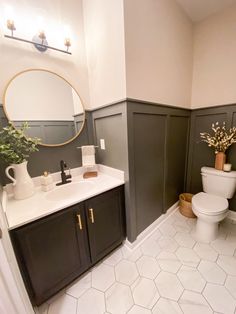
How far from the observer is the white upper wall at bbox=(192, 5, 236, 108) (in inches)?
66.7

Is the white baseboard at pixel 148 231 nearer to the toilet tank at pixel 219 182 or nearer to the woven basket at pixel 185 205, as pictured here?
the woven basket at pixel 185 205

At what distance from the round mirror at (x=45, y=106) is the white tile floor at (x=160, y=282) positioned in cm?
135

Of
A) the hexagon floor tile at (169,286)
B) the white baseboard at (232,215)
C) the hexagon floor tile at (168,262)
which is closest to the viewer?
the hexagon floor tile at (169,286)

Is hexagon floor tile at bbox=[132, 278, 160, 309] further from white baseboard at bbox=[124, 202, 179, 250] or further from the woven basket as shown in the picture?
the woven basket

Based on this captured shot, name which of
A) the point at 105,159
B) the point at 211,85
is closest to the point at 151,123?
the point at 105,159

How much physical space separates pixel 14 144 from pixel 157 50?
1596mm

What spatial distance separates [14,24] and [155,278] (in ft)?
8.04

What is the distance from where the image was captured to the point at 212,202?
1608mm

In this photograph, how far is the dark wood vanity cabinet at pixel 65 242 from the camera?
0.95 m

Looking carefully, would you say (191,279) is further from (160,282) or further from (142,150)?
(142,150)

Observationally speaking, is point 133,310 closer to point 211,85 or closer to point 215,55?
point 211,85

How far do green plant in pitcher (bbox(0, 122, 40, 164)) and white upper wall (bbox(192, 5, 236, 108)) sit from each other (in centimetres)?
217

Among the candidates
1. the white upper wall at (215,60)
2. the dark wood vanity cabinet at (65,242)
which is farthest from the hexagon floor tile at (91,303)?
the white upper wall at (215,60)

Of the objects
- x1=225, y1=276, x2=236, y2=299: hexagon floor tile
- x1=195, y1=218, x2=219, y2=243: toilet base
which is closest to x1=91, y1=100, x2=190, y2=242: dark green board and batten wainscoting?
x1=195, y1=218, x2=219, y2=243: toilet base
